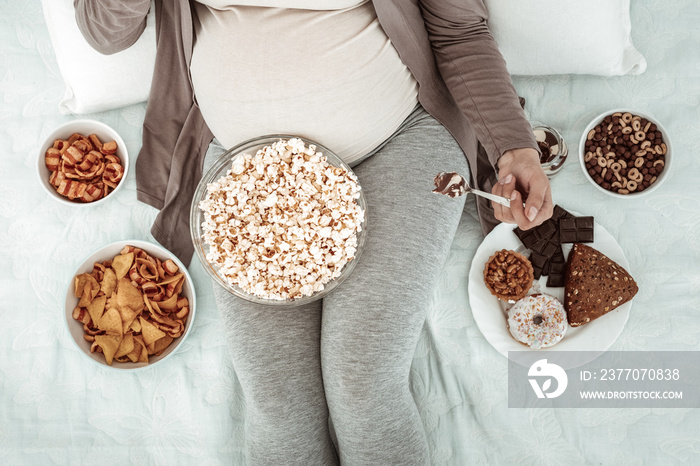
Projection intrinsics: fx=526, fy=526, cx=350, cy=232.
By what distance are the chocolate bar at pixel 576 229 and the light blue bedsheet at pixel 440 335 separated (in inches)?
2.4

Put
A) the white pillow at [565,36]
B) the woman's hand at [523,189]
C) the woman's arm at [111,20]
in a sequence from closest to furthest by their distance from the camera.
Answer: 1. the woman's hand at [523,189]
2. the woman's arm at [111,20]
3. the white pillow at [565,36]

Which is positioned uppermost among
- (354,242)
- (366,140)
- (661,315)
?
(366,140)

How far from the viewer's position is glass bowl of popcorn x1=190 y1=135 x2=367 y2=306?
98 cm

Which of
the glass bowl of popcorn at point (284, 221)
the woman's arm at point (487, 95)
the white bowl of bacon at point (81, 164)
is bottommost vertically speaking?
the white bowl of bacon at point (81, 164)

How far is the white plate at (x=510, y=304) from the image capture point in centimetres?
128

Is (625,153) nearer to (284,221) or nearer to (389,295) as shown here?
(389,295)

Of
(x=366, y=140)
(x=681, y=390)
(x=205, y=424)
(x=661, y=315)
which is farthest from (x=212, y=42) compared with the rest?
(x=681, y=390)

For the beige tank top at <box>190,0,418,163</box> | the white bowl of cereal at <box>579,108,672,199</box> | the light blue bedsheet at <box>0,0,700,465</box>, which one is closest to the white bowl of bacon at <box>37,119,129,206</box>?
the light blue bedsheet at <box>0,0,700,465</box>

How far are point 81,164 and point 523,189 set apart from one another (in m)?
1.06

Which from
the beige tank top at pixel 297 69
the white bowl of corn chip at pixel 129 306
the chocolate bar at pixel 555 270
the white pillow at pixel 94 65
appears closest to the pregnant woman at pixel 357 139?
the beige tank top at pixel 297 69

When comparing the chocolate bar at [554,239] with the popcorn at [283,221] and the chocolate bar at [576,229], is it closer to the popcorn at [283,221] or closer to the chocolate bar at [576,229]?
the chocolate bar at [576,229]

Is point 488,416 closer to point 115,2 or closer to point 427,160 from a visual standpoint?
point 427,160

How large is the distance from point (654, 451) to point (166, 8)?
60.1 inches

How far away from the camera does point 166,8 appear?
3.76ft
